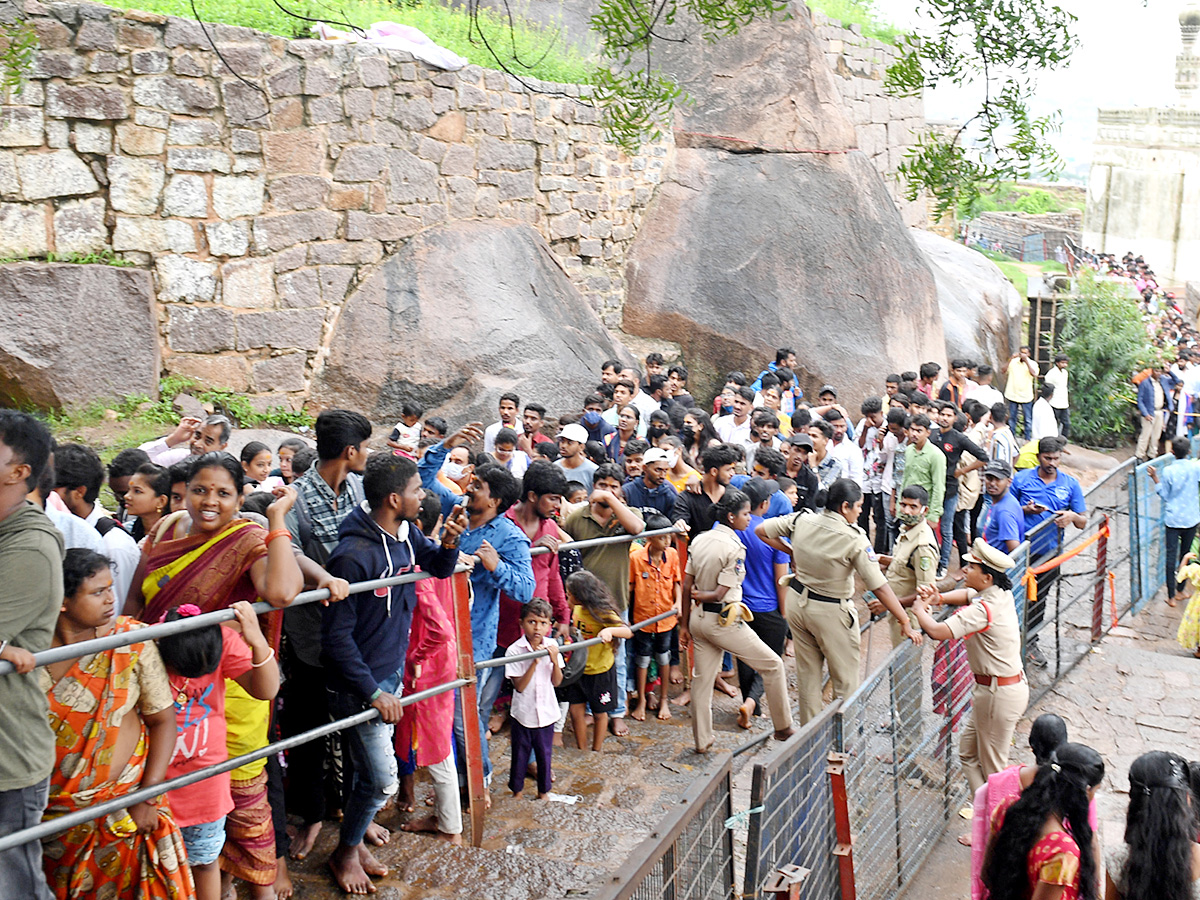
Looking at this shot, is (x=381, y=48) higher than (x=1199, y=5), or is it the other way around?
(x=1199, y=5)

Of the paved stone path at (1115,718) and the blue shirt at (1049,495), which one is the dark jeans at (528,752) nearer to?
the paved stone path at (1115,718)

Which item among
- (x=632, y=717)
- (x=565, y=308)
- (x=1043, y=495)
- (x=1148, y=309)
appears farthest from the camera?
(x=1148, y=309)

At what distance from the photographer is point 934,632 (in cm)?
587

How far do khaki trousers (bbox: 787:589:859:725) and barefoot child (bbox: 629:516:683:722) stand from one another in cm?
71

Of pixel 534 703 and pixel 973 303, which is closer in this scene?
pixel 534 703

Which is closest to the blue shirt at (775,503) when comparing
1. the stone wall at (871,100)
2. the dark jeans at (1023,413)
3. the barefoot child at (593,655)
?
the barefoot child at (593,655)

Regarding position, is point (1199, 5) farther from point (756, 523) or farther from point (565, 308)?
point (756, 523)

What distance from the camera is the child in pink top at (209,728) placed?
12.2 ft

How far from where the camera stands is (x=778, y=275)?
527 inches

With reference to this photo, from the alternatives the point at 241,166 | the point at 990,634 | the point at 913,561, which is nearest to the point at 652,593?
the point at 913,561

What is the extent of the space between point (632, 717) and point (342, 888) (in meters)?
2.75

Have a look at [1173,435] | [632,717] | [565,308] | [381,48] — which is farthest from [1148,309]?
[632,717]

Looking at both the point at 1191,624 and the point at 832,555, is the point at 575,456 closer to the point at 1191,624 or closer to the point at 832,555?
the point at 832,555

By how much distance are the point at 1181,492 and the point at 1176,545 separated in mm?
581
